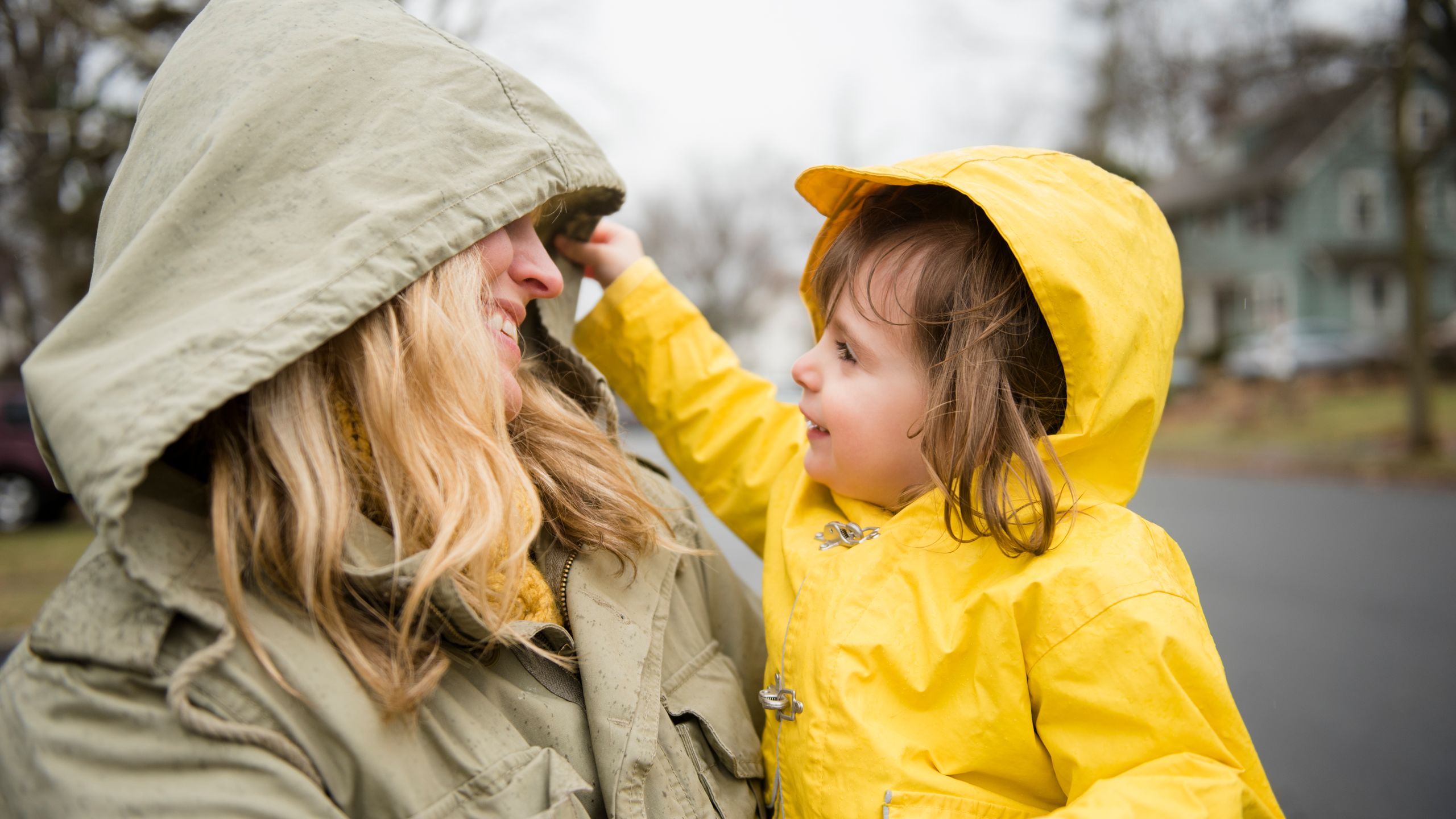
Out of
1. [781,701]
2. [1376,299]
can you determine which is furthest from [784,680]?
[1376,299]

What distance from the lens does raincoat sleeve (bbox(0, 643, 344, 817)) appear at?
1015 mm

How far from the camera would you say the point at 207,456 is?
4.22 feet

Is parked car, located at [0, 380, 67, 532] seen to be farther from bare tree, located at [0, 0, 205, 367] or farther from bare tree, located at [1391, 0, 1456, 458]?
bare tree, located at [1391, 0, 1456, 458]

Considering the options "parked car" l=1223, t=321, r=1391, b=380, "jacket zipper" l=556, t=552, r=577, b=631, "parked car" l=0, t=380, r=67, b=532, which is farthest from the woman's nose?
"parked car" l=1223, t=321, r=1391, b=380

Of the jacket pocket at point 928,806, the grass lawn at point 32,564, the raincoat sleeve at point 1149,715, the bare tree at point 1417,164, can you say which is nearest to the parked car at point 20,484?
the grass lawn at point 32,564

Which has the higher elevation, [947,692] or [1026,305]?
[1026,305]

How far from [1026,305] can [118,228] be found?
1464 mm

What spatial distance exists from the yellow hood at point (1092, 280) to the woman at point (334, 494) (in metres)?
0.76

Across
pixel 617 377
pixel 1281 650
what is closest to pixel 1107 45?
pixel 1281 650

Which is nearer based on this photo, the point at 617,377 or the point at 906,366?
the point at 906,366

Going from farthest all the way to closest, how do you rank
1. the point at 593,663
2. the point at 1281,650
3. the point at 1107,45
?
the point at 1107,45 < the point at 1281,650 < the point at 593,663

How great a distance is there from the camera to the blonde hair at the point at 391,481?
119cm

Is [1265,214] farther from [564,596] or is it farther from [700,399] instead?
[564,596]

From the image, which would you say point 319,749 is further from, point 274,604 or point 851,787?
point 851,787
